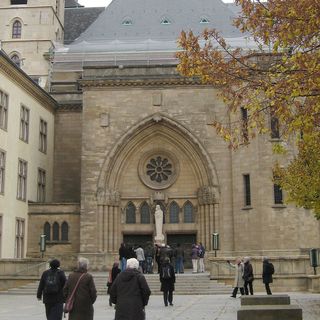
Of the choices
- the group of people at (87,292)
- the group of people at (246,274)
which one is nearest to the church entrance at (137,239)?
the group of people at (246,274)

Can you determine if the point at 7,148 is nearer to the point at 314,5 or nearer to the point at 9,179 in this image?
the point at 9,179

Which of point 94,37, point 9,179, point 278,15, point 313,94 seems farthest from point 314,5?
point 94,37

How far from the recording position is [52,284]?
10.2 meters

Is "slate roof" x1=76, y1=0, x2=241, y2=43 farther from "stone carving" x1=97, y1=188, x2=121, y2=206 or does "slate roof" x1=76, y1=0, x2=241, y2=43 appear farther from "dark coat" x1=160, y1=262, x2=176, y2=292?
"dark coat" x1=160, y1=262, x2=176, y2=292

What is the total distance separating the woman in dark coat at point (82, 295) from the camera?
28.8ft

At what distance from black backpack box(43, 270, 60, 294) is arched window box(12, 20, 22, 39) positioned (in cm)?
3416

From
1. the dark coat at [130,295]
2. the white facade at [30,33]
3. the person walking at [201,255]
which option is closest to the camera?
the dark coat at [130,295]

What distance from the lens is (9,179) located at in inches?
1145

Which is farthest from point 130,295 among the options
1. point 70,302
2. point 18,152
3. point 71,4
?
point 71,4

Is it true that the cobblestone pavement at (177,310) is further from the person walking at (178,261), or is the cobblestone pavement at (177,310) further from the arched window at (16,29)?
the arched window at (16,29)

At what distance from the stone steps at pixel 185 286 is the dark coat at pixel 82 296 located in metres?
14.5

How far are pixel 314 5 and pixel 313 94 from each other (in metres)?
1.58

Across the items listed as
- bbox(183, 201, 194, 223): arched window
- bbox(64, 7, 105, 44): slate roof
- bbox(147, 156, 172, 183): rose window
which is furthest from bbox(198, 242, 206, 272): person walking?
bbox(64, 7, 105, 44): slate roof

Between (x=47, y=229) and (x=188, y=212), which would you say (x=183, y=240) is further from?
(x=47, y=229)
